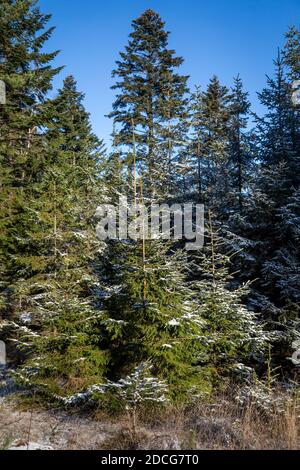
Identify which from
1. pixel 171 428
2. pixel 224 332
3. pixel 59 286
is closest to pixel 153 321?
pixel 171 428

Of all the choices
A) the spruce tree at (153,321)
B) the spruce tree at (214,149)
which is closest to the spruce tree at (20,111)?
the spruce tree at (153,321)

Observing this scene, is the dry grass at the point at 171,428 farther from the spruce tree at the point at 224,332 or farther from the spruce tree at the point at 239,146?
the spruce tree at the point at 239,146

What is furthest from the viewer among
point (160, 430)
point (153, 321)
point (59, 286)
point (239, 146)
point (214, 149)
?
point (214, 149)

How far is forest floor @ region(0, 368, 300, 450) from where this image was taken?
15.7 feet

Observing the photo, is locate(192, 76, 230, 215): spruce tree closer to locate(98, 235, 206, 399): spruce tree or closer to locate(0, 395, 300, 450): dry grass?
locate(98, 235, 206, 399): spruce tree

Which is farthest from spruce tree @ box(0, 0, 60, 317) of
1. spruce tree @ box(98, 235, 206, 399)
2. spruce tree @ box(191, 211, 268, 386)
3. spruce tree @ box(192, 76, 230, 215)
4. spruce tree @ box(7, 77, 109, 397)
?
spruce tree @ box(192, 76, 230, 215)

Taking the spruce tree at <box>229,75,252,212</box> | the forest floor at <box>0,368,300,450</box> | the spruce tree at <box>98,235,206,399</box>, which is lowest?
the forest floor at <box>0,368,300,450</box>

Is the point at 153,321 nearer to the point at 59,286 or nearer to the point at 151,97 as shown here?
the point at 59,286

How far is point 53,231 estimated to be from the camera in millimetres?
10070

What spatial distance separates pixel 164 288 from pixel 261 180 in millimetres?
9862

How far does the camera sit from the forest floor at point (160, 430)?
477 cm

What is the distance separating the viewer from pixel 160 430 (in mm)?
5406

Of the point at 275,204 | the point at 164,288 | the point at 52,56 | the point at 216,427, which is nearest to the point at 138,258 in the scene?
the point at 164,288
